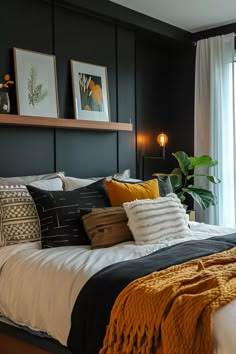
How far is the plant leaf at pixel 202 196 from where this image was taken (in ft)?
14.0

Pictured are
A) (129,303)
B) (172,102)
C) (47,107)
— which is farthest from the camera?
(172,102)

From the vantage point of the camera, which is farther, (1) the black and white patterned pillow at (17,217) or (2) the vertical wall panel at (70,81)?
(2) the vertical wall panel at (70,81)

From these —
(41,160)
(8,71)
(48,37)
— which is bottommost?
(41,160)

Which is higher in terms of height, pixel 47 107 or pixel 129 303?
pixel 47 107

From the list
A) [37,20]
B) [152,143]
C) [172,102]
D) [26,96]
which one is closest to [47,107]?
[26,96]

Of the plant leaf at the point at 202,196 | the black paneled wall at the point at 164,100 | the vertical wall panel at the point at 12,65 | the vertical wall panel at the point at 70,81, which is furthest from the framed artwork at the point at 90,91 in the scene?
the plant leaf at the point at 202,196

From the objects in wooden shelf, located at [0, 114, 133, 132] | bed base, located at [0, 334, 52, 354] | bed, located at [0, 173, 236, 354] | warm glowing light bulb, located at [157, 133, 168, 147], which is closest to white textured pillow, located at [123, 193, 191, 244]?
bed, located at [0, 173, 236, 354]

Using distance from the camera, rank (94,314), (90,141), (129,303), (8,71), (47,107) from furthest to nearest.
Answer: (90,141), (47,107), (8,71), (94,314), (129,303)

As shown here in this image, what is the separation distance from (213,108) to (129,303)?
3255 millimetres

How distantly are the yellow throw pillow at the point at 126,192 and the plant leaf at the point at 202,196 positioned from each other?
1.28 metres

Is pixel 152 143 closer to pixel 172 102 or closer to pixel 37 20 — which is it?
pixel 172 102

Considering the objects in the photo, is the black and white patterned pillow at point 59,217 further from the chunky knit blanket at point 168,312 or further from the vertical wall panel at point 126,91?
the vertical wall panel at point 126,91

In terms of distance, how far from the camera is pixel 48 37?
3621 mm

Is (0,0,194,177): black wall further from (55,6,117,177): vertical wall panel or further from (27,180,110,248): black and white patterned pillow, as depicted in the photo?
(27,180,110,248): black and white patterned pillow
